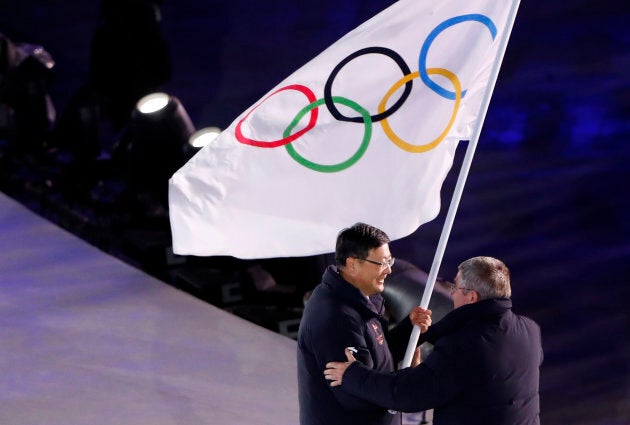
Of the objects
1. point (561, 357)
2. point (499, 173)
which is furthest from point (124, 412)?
point (499, 173)

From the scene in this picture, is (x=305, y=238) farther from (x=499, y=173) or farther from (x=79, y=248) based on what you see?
(x=499, y=173)

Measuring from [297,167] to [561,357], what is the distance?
129 inches

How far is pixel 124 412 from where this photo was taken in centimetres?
421

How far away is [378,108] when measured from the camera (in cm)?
317

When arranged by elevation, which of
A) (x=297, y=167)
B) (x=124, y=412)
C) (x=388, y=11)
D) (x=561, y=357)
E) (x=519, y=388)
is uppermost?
(x=388, y=11)

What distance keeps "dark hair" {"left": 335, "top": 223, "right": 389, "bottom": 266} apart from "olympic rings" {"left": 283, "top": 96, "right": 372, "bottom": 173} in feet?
1.30

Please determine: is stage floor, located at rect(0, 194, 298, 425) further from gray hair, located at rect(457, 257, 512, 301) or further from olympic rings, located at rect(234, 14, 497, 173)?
gray hair, located at rect(457, 257, 512, 301)

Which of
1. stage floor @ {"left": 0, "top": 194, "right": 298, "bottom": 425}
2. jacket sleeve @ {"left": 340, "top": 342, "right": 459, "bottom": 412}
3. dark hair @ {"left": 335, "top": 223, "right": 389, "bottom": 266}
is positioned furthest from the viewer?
stage floor @ {"left": 0, "top": 194, "right": 298, "bottom": 425}

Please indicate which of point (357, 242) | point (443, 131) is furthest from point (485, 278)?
point (443, 131)

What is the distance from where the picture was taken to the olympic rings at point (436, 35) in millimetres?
3104

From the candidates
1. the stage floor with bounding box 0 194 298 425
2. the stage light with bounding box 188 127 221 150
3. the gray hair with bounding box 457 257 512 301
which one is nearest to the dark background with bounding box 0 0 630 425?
the stage floor with bounding box 0 194 298 425

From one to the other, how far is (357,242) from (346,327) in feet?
0.78

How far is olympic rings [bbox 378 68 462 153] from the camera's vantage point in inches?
123

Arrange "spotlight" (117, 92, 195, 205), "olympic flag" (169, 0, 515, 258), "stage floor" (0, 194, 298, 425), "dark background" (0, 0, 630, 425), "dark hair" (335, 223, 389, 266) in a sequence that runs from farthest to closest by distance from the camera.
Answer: "spotlight" (117, 92, 195, 205) < "dark background" (0, 0, 630, 425) < "stage floor" (0, 194, 298, 425) < "olympic flag" (169, 0, 515, 258) < "dark hair" (335, 223, 389, 266)
